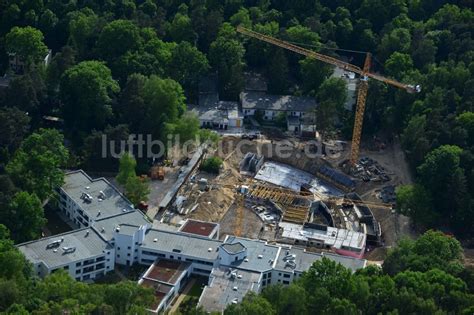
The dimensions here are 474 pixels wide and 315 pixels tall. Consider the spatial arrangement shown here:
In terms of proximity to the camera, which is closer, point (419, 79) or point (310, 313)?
point (310, 313)

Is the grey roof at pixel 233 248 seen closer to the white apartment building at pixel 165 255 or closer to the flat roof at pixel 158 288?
the white apartment building at pixel 165 255

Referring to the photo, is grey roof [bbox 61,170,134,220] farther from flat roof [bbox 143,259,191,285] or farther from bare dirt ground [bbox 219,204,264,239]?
bare dirt ground [bbox 219,204,264,239]

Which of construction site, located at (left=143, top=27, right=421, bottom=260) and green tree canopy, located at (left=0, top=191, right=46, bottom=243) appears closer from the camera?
green tree canopy, located at (left=0, top=191, right=46, bottom=243)

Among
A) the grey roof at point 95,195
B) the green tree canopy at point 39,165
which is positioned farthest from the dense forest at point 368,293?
the green tree canopy at point 39,165

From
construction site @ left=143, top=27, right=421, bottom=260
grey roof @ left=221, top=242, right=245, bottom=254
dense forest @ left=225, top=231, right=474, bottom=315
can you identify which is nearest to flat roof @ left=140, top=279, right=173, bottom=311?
grey roof @ left=221, top=242, right=245, bottom=254

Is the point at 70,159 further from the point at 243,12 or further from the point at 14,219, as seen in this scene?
the point at 243,12

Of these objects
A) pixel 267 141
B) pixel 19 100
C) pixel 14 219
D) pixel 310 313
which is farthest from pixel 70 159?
pixel 310 313

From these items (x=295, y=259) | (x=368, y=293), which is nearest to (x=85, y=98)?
(x=295, y=259)
